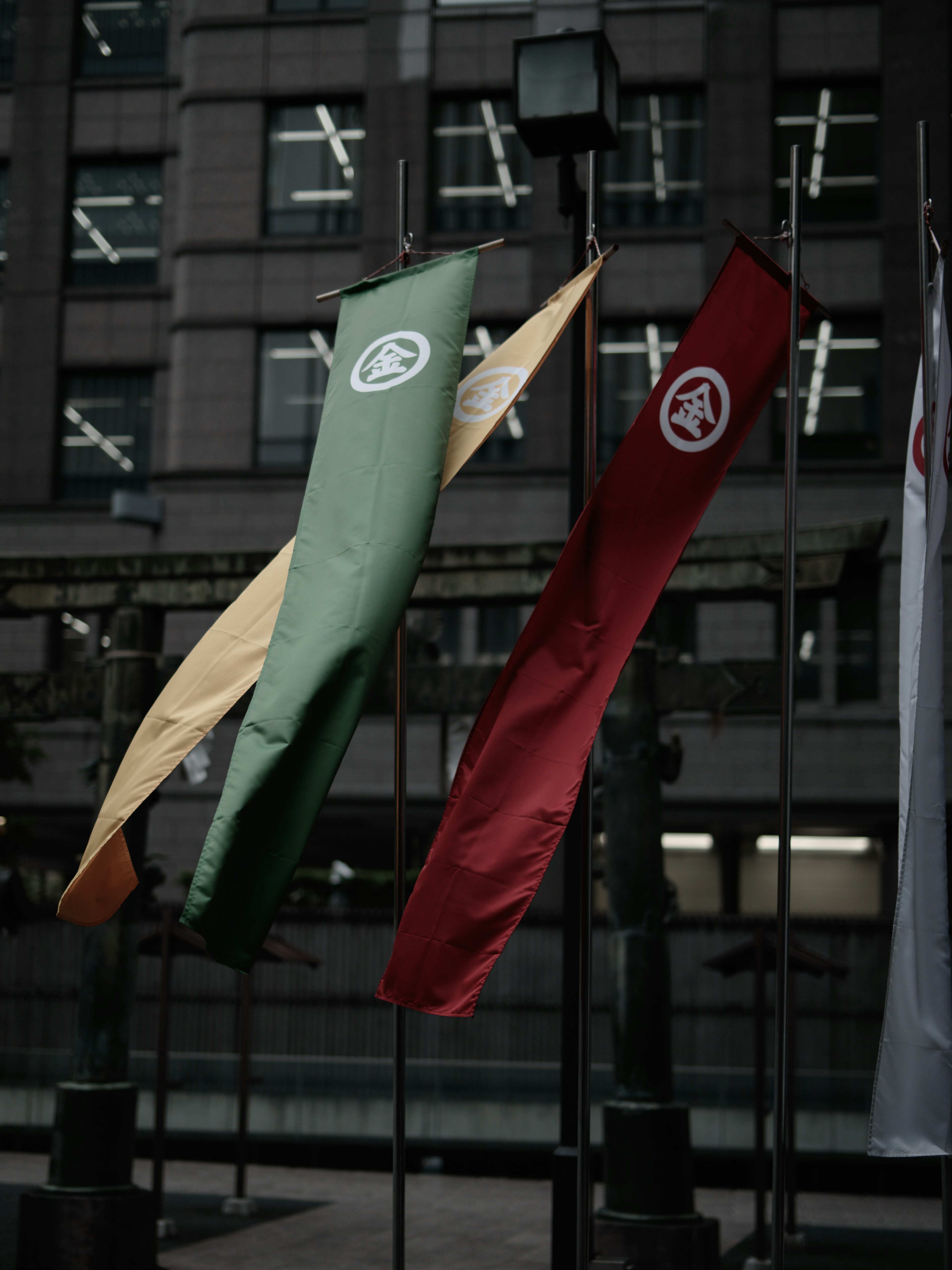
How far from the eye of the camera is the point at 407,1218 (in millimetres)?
14688

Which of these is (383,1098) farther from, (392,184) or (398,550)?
(392,184)

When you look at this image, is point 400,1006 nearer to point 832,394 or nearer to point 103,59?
point 832,394

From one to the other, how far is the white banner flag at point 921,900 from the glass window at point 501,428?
18.4 m

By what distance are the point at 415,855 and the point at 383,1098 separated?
8.30 meters

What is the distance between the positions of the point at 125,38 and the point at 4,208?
403 centimetres

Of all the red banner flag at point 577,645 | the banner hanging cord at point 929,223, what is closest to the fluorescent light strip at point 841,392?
the banner hanging cord at point 929,223

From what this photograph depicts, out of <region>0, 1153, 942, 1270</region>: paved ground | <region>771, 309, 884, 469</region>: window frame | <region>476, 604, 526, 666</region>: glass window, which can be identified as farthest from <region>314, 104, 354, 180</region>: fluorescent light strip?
<region>0, 1153, 942, 1270</region>: paved ground

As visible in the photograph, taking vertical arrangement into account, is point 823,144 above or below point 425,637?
above

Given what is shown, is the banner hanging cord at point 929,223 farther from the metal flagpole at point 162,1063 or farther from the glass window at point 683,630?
the glass window at point 683,630

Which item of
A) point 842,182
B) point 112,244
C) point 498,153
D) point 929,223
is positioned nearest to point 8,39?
point 112,244

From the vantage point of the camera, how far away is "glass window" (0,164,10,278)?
28188 mm

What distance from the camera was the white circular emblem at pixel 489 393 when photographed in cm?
828

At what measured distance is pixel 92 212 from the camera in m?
28.2

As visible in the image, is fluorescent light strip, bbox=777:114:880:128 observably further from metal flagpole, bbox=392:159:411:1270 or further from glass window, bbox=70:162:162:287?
metal flagpole, bbox=392:159:411:1270
